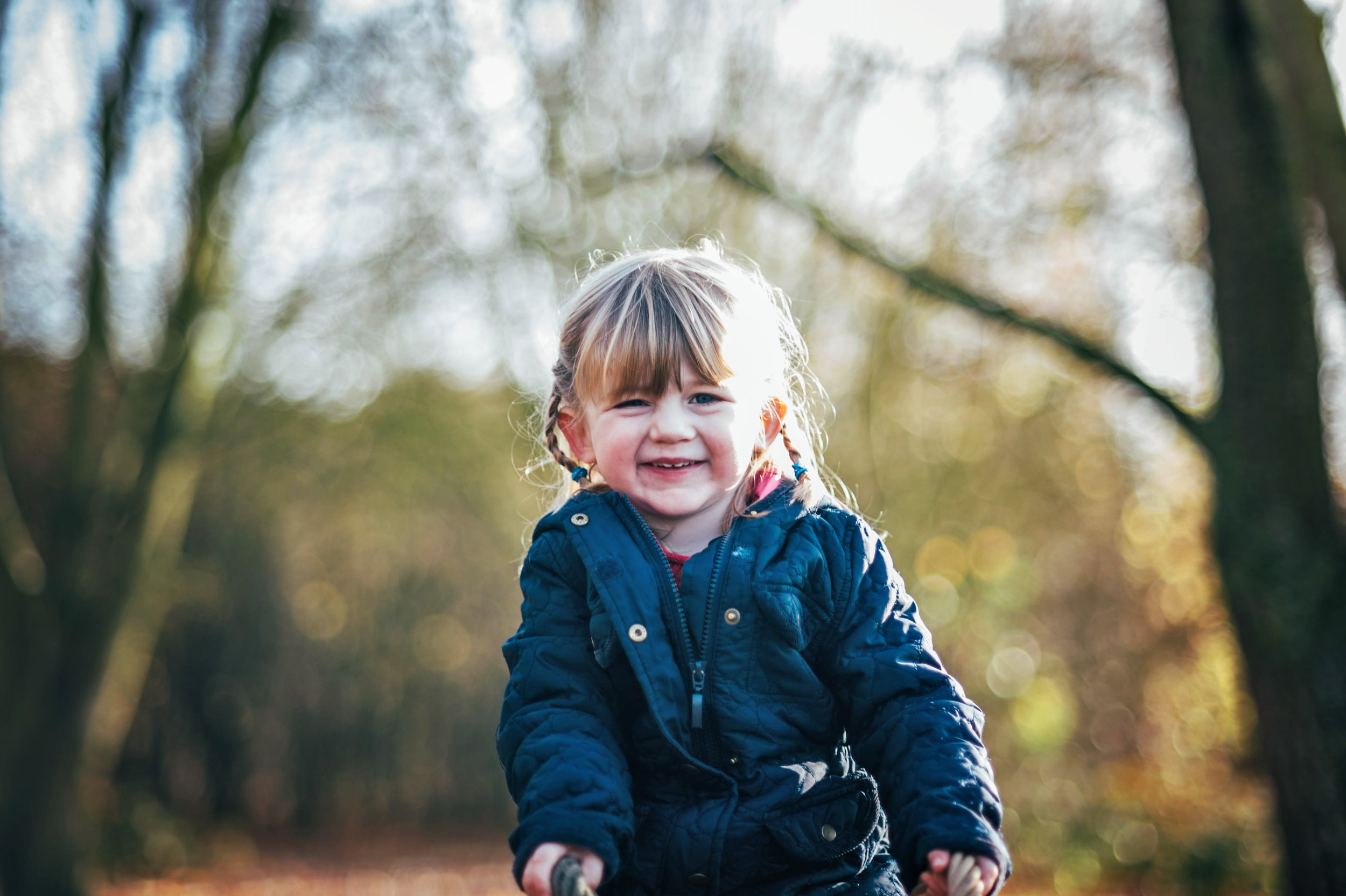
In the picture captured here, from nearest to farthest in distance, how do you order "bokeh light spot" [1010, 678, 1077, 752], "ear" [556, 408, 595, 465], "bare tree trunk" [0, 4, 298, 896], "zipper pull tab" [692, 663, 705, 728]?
1. "zipper pull tab" [692, 663, 705, 728]
2. "ear" [556, 408, 595, 465]
3. "bare tree trunk" [0, 4, 298, 896]
4. "bokeh light spot" [1010, 678, 1077, 752]

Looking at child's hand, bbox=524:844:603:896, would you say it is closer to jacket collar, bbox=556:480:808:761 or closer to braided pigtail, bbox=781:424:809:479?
jacket collar, bbox=556:480:808:761

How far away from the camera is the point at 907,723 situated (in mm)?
1611

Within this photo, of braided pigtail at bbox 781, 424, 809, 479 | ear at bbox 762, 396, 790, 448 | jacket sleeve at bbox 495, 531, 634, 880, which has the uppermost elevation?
ear at bbox 762, 396, 790, 448

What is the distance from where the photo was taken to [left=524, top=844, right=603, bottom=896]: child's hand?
147cm

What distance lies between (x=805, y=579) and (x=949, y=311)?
6.47 metres

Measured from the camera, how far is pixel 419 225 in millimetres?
7621

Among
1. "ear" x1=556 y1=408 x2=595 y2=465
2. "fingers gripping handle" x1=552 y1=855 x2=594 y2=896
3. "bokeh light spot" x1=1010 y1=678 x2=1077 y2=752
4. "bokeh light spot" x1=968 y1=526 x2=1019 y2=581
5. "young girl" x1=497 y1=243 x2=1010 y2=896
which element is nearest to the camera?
"fingers gripping handle" x1=552 y1=855 x2=594 y2=896

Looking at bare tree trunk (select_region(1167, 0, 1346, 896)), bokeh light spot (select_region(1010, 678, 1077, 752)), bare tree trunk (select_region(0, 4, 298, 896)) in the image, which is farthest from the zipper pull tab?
bokeh light spot (select_region(1010, 678, 1077, 752))

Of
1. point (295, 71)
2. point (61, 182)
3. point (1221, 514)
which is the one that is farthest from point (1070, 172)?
point (61, 182)

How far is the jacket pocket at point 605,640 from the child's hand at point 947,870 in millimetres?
566

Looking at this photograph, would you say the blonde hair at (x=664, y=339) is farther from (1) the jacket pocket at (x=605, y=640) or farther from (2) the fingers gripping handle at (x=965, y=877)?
(2) the fingers gripping handle at (x=965, y=877)

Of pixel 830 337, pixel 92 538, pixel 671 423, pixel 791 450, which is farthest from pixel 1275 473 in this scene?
pixel 92 538

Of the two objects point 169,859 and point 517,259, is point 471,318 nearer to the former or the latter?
point 517,259

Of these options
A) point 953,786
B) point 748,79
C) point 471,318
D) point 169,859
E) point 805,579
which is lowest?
point 169,859
